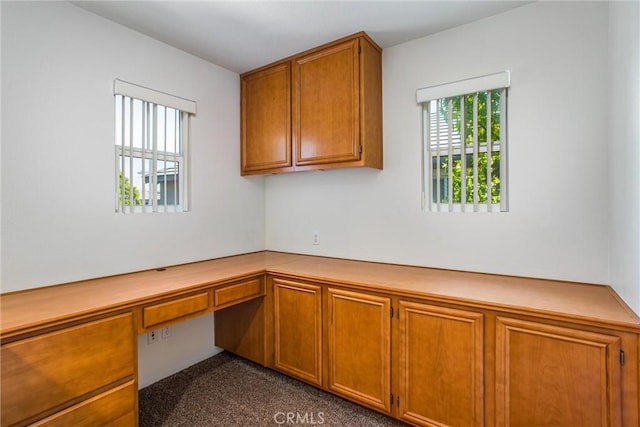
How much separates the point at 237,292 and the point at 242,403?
0.73 metres

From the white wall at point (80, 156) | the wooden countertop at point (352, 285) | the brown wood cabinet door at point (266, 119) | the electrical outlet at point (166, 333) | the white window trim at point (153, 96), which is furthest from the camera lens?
the brown wood cabinet door at point (266, 119)

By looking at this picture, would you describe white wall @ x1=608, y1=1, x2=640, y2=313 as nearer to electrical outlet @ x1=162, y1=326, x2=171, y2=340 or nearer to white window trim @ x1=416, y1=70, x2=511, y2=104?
white window trim @ x1=416, y1=70, x2=511, y2=104

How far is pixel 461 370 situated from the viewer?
1593 millimetres

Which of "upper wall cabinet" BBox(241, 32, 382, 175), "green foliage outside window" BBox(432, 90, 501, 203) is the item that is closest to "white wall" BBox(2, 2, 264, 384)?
"upper wall cabinet" BBox(241, 32, 382, 175)

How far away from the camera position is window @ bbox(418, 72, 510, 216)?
2010 millimetres

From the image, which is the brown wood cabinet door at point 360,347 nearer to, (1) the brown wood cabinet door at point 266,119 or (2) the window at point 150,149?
(1) the brown wood cabinet door at point 266,119

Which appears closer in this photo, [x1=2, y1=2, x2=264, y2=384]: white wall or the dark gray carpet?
[x1=2, y1=2, x2=264, y2=384]: white wall

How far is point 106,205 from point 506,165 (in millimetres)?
2606

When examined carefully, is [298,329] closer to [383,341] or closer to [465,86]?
[383,341]

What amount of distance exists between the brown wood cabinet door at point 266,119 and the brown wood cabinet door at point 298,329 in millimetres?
1059

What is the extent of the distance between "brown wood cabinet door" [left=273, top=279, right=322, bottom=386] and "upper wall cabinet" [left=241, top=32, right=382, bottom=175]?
96 centimetres

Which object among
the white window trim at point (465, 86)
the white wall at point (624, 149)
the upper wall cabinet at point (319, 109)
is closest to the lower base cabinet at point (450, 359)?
the white wall at point (624, 149)

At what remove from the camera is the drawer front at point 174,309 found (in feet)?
5.50

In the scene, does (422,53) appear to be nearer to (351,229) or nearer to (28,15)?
(351,229)
